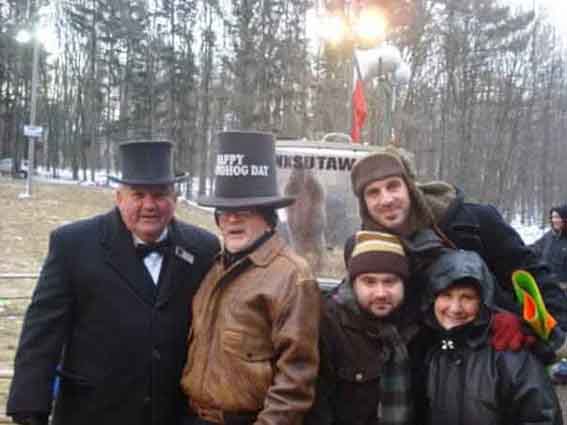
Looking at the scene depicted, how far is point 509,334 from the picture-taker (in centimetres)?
259

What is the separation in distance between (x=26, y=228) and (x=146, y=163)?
17824mm

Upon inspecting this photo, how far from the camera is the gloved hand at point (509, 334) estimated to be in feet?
8.44

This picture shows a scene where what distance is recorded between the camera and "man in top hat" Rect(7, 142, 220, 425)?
2912mm

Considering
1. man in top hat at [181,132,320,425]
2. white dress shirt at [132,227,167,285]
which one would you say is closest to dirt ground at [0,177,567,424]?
white dress shirt at [132,227,167,285]

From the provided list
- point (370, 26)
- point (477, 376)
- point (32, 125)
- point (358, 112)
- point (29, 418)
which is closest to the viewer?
point (477, 376)

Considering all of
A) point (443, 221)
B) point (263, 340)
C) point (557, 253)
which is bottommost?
point (557, 253)

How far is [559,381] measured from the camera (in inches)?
284

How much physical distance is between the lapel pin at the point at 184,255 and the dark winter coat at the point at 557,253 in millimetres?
6776

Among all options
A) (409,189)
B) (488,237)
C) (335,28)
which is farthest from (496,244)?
(335,28)

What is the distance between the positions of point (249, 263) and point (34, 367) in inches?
40.4

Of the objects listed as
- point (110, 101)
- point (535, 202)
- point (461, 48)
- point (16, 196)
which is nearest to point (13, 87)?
point (110, 101)

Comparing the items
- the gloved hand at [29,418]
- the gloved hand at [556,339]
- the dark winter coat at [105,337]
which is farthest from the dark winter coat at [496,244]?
the gloved hand at [29,418]

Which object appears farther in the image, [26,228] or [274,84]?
[274,84]

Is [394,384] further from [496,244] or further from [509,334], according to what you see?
[496,244]
